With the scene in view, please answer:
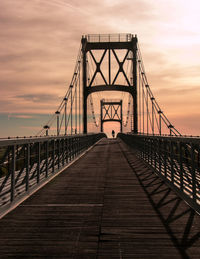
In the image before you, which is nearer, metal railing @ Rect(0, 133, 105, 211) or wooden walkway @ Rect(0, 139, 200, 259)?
wooden walkway @ Rect(0, 139, 200, 259)

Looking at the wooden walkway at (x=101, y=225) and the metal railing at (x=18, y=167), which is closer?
the wooden walkway at (x=101, y=225)

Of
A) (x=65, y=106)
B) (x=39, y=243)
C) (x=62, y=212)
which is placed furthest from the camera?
(x=65, y=106)

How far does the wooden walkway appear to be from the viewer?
9.73ft

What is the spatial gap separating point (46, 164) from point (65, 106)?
16930mm

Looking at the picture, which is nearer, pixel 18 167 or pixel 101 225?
pixel 101 225

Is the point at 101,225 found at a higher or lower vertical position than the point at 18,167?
lower

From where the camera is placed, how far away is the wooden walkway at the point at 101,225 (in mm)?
2967

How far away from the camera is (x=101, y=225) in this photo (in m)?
3.71

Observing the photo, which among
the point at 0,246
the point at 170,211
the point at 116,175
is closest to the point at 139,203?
the point at 170,211

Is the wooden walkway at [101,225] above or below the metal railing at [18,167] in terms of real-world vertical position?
below

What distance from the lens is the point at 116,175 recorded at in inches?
311

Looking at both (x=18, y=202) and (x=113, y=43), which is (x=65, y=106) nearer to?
(x=113, y=43)

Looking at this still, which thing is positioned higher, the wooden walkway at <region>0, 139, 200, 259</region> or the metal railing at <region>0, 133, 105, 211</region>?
the metal railing at <region>0, 133, 105, 211</region>

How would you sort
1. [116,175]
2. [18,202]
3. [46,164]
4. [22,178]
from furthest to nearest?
[116,175] < [46,164] < [22,178] < [18,202]
